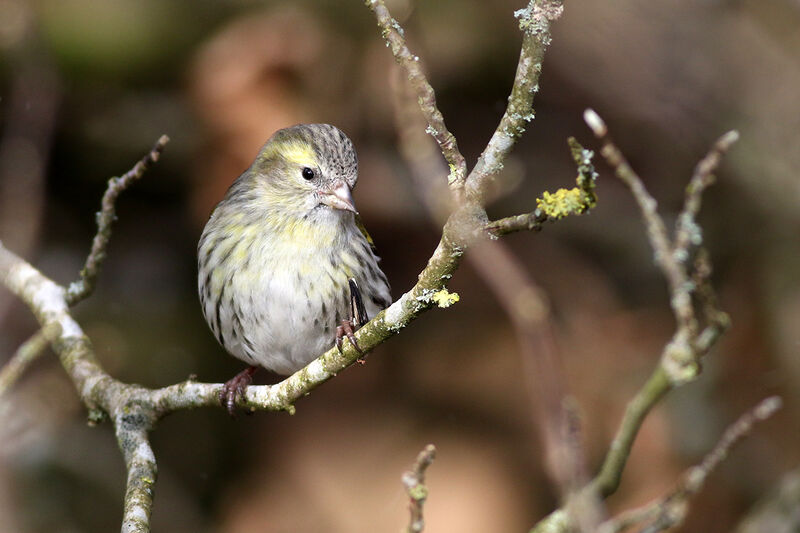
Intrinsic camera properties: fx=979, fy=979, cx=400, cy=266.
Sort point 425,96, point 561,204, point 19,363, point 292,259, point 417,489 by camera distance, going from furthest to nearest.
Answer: point 292,259 < point 19,363 < point 425,96 < point 561,204 < point 417,489

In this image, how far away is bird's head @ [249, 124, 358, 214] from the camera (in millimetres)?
3578

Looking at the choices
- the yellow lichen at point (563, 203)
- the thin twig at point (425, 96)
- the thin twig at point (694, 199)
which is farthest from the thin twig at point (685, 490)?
the thin twig at point (425, 96)

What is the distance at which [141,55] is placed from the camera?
5520 mm

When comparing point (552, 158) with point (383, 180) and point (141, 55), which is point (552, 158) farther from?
point (141, 55)

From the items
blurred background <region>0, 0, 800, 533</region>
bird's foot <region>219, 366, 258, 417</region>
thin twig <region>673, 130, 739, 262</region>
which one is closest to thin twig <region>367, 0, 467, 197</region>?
thin twig <region>673, 130, 739, 262</region>

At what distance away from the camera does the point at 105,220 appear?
3.21 metres

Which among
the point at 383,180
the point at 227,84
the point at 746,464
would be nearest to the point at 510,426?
the point at 746,464

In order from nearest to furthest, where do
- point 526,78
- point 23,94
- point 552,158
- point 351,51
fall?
point 526,78 → point 23,94 → point 351,51 → point 552,158

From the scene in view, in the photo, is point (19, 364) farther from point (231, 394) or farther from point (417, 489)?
point (417, 489)

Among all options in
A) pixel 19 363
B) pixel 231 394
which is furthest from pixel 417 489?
pixel 231 394

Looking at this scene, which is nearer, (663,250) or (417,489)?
(663,250)

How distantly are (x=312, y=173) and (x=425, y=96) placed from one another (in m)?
1.60

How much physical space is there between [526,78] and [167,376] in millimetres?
4196

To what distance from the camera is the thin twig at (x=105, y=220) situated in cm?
299
